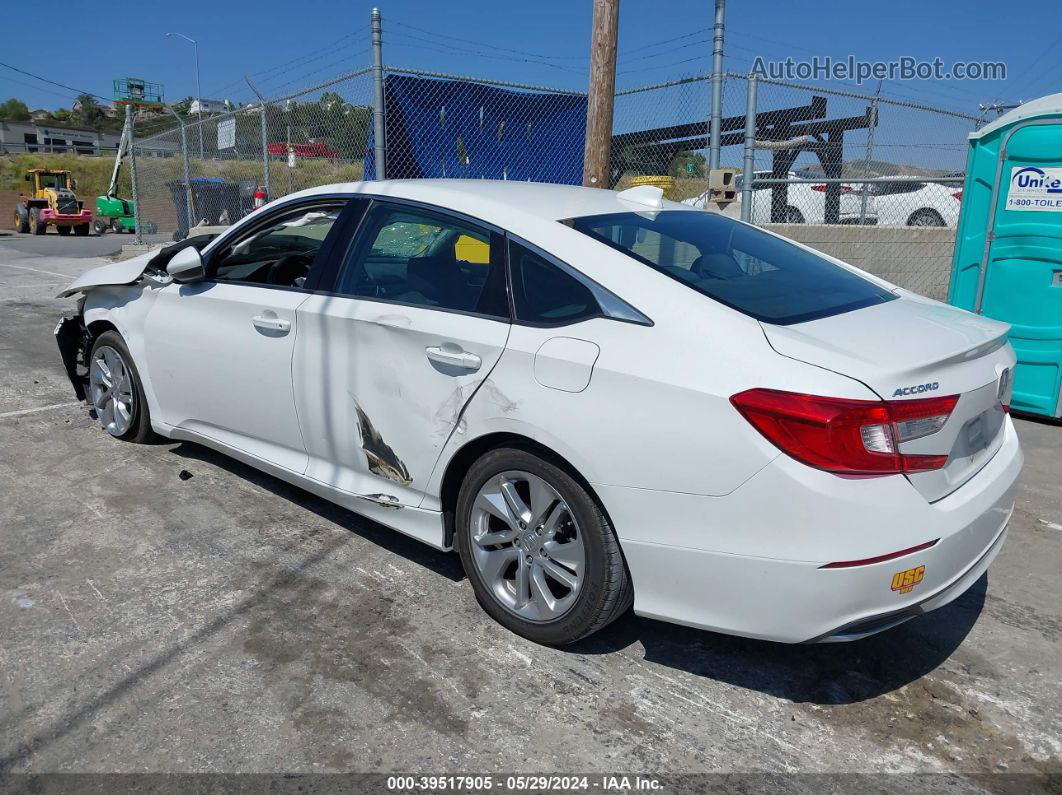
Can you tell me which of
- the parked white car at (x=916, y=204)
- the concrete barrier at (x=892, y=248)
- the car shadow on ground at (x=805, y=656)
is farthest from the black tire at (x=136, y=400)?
the parked white car at (x=916, y=204)

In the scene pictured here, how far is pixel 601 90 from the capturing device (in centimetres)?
736

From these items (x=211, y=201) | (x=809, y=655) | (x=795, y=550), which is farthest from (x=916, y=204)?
(x=795, y=550)

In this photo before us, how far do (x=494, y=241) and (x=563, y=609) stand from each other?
1349mm

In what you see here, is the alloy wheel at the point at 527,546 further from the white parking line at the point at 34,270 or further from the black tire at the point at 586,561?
the white parking line at the point at 34,270

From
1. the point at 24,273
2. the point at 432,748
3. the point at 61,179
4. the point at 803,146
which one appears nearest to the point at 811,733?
the point at 432,748

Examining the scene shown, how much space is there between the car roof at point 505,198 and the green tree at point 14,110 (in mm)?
117130

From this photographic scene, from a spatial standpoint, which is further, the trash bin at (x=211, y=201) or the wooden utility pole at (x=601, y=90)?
the trash bin at (x=211, y=201)

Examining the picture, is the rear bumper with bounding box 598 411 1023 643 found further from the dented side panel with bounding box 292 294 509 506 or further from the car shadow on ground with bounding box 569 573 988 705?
the dented side panel with bounding box 292 294 509 506

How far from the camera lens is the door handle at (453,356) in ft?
9.93

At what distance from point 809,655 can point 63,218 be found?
3344cm

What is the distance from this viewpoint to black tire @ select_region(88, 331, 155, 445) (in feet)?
15.7

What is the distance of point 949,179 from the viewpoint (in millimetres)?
8234

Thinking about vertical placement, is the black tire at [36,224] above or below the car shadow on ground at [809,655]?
above

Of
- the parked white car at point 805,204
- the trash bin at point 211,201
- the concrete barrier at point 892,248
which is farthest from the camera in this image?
the trash bin at point 211,201
